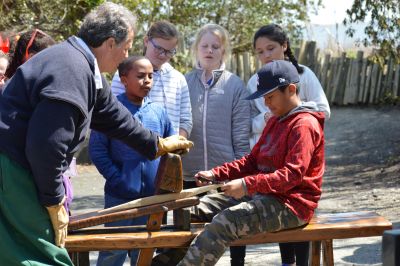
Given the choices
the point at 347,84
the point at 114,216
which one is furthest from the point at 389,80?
the point at 114,216

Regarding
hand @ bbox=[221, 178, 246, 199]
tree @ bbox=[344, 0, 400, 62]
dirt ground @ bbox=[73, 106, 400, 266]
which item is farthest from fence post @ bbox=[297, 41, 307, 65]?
hand @ bbox=[221, 178, 246, 199]

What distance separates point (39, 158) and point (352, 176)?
9087 mm

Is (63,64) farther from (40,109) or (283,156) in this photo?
(283,156)

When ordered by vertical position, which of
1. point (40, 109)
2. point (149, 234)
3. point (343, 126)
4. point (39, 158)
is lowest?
point (343, 126)

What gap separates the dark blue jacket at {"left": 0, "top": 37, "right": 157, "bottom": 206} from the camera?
3.41 metres

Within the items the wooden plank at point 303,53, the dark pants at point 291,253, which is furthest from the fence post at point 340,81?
the dark pants at point 291,253

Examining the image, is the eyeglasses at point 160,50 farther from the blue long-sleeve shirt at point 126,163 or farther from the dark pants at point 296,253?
the dark pants at point 296,253

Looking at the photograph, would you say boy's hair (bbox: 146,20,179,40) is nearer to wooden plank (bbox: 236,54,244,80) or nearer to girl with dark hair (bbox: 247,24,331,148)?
girl with dark hair (bbox: 247,24,331,148)

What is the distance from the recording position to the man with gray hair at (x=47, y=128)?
3.42m

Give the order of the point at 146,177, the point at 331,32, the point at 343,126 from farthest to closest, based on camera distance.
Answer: the point at 331,32, the point at 343,126, the point at 146,177

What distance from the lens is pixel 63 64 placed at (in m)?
3.51

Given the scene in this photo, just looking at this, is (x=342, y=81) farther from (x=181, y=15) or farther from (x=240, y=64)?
(x=181, y=15)

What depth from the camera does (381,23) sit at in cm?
1202

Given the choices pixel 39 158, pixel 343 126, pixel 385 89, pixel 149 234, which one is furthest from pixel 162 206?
pixel 385 89
